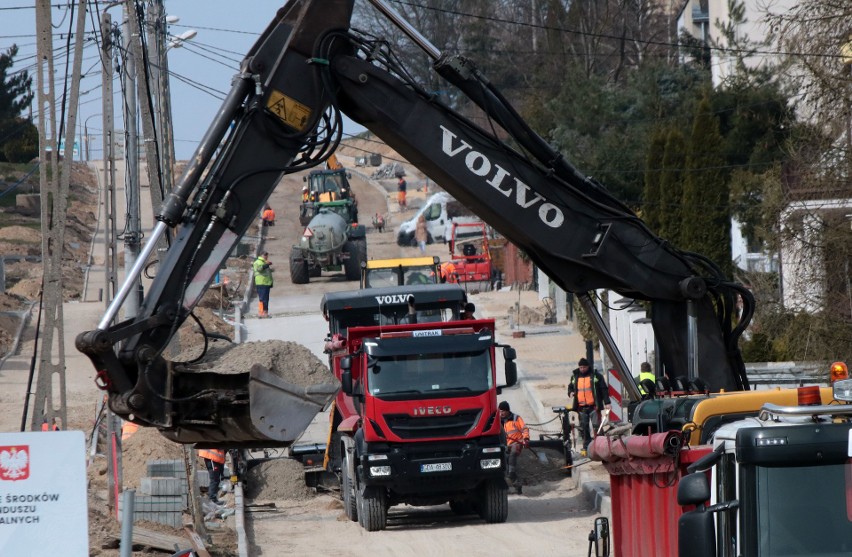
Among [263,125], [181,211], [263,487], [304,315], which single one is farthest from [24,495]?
[304,315]

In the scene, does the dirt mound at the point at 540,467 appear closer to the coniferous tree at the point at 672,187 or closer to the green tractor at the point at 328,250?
the coniferous tree at the point at 672,187

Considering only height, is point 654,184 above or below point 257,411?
above

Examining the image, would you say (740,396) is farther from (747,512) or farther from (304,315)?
(304,315)

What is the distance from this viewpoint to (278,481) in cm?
2136

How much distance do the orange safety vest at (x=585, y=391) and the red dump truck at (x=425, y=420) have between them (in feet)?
12.2

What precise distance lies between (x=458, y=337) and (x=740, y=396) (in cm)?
1090

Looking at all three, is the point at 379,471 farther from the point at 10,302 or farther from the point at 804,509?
the point at 10,302

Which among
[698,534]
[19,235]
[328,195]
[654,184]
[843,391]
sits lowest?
[698,534]

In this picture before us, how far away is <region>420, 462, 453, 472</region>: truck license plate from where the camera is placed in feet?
58.7

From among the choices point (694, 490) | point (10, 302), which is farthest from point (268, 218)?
point (694, 490)

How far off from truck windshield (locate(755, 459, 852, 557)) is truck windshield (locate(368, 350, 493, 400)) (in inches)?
494

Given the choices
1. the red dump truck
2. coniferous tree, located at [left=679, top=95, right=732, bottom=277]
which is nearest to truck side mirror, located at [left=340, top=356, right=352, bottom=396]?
the red dump truck

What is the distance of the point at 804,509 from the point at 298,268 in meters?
40.0

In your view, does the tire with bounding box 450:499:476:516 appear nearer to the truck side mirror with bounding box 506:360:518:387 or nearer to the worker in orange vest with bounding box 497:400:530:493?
the worker in orange vest with bounding box 497:400:530:493
